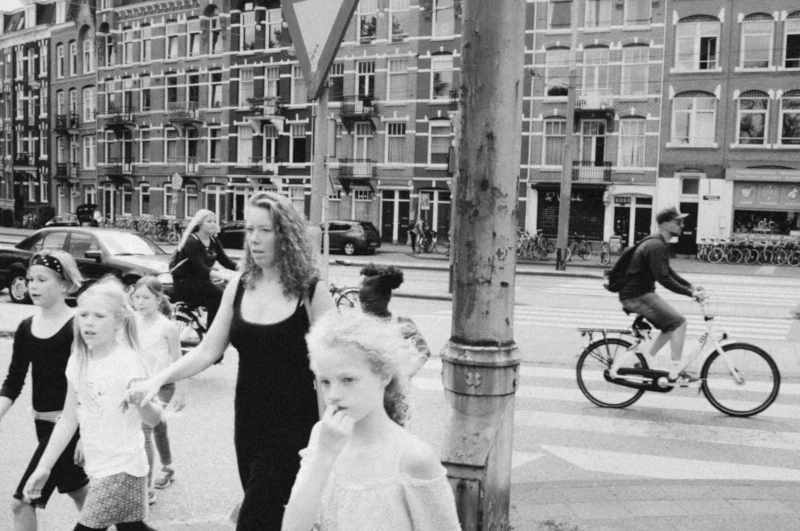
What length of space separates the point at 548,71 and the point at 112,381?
34.5 meters

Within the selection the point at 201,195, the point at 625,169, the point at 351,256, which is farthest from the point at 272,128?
the point at 625,169

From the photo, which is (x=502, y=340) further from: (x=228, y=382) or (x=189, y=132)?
(x=189, y=132)

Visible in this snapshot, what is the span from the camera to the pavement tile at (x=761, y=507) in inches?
171

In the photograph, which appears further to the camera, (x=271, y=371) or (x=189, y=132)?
(x=189, y=132)

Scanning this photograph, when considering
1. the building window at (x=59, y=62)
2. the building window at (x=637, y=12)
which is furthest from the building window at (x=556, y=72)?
the building window at (x=59, y=62)

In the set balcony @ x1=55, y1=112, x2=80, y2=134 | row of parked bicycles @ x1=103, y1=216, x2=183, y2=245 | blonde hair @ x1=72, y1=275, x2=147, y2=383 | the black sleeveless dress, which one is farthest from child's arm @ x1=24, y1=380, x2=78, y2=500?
balcony @ x1=55, y1=112, x2=80, y2=134

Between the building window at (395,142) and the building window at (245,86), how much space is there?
8.92 metres

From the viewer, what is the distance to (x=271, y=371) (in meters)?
2.96

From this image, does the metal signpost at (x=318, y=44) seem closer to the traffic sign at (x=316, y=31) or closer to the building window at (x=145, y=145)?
the traffic sign at (x=316, y=31)

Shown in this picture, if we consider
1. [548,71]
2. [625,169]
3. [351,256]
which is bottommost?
[351,256]

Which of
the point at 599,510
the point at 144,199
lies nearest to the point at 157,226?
the point at 144,199

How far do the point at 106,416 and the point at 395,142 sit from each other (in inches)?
1450

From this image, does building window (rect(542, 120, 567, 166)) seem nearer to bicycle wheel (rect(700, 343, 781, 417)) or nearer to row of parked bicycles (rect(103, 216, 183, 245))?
row of parked bicycles (rect(103, 216, 183, 245))

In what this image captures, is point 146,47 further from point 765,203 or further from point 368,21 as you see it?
point 765,203
